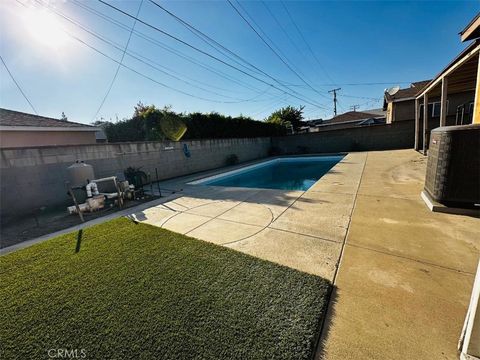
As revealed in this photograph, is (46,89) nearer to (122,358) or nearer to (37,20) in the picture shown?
(37,20)

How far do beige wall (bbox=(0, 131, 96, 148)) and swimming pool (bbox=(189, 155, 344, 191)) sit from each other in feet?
19.9

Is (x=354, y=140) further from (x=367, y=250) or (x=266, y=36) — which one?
(x=367, y=250)

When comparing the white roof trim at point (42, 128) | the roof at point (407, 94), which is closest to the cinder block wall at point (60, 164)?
the white roof trim at point (42, 128)

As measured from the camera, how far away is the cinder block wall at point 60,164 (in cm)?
471

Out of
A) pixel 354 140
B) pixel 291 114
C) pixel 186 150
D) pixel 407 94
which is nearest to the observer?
pixel 186 150

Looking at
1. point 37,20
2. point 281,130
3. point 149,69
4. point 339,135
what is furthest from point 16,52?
point 339,135

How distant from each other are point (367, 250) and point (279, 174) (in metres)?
8.46

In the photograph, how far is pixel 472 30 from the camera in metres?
2.91

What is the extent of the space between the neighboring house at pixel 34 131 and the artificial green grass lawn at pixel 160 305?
665 cm

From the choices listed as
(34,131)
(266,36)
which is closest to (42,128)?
(34,131)

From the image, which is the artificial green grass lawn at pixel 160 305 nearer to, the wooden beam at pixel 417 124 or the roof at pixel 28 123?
the roof at pixel 28 123

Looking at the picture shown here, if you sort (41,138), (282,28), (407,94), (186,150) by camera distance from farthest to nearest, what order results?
(407,94), (282,28), (186,150), (41,138)

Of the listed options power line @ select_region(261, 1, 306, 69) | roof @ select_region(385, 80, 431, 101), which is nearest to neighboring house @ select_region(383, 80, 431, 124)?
roof @ select_region(385, 80, 431, 101)

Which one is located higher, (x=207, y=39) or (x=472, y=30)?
(x=207, y=39)
